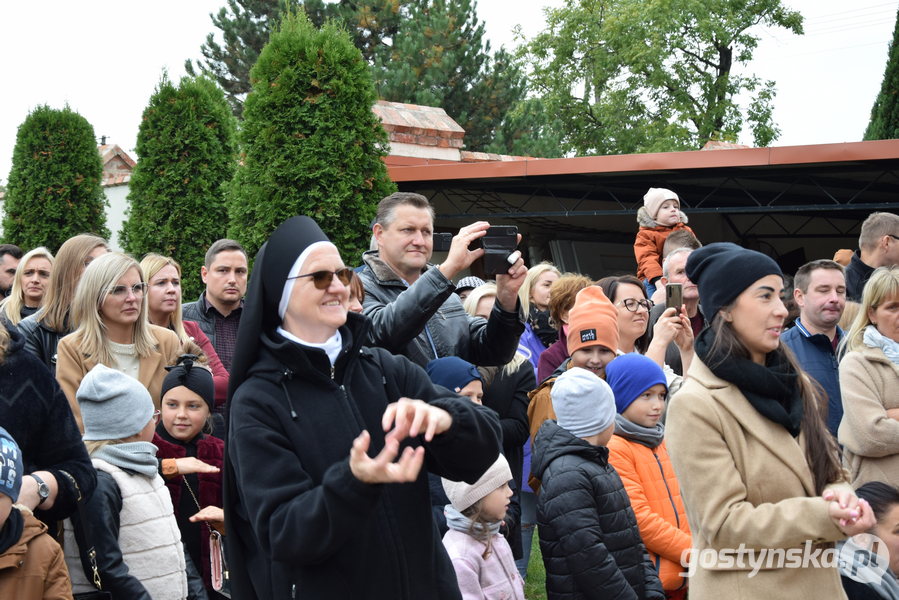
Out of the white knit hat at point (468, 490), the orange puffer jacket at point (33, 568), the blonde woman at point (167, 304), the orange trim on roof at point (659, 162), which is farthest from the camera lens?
the orange trim on roof at point (659, 162)

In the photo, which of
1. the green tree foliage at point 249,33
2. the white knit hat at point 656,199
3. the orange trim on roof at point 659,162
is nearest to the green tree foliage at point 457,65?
the green tree foliage at point 249,33

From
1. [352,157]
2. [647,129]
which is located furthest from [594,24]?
[352,157]

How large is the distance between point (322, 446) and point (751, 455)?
150cm

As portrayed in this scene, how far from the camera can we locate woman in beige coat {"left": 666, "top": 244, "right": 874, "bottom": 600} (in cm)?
301

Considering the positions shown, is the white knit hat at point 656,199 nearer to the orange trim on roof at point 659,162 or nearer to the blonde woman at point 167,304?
the orange trim on roof at point 659,162

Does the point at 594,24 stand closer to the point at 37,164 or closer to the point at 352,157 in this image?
the point at 37,164

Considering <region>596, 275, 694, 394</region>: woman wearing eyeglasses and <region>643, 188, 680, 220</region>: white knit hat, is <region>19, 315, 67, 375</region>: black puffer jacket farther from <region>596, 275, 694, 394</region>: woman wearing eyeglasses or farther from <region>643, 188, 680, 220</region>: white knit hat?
<region>643, 188, 680, 220</region>: white knit hat

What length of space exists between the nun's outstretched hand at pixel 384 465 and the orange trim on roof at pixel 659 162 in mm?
9416

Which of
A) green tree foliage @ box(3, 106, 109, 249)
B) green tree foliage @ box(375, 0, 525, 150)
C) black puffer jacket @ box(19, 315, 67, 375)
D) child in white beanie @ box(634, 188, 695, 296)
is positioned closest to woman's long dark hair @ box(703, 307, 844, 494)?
black puffer jacket @ box(19, 315, 67, 375)

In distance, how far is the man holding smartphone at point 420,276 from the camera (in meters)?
4.00

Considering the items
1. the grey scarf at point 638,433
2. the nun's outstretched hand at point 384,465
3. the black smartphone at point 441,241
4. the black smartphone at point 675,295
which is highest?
the black smartphone at point 441,241

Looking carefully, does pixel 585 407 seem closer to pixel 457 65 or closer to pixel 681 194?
pixel 681 194

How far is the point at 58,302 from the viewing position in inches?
213

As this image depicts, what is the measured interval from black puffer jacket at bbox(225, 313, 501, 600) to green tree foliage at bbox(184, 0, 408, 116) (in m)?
30.1
